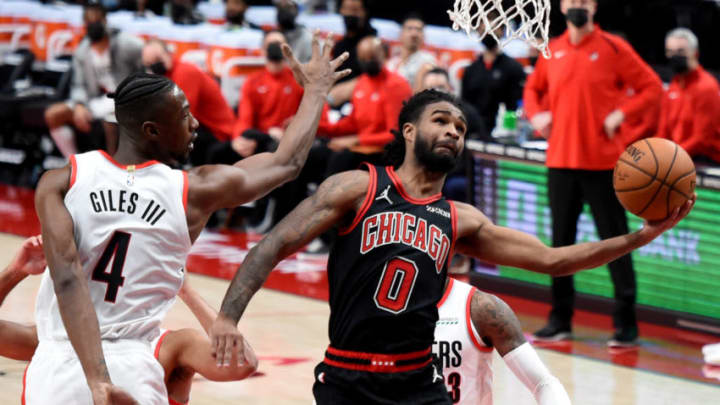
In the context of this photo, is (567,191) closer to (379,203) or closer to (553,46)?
(553,46)

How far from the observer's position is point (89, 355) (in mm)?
3561

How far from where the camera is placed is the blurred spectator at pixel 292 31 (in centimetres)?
1165

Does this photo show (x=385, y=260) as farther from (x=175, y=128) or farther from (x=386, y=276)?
(x=175, y=128)

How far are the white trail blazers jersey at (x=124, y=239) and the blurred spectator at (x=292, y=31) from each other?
7.87 m

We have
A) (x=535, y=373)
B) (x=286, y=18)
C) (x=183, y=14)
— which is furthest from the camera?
(x=183, y=14)

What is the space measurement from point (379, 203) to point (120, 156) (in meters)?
0.90

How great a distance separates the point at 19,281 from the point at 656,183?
237 cm

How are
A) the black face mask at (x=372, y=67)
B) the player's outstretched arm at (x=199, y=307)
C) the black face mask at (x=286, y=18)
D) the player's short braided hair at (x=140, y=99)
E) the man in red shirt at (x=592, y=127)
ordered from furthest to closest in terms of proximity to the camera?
the black face mask at (x=286, y=18)
the black face mask at (x=372, y=67)
the man in red shirt at (x=592, y=127)
the player's outstretched arm at (x=199, y=307)
the player's short braided hair at (x=140, y=99)

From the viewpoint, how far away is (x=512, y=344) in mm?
4672

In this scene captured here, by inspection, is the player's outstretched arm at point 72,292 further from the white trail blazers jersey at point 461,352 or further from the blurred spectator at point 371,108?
the blurred spectator at point 371,108

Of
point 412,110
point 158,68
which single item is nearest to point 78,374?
point 412,110

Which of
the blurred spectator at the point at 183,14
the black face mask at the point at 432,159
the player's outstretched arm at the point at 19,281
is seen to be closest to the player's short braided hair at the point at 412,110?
the black face mask at the point at 432,159

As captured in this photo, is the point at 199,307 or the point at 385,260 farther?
the point at 199,307

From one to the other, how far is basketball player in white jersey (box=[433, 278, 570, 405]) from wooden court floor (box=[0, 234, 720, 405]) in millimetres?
1662
